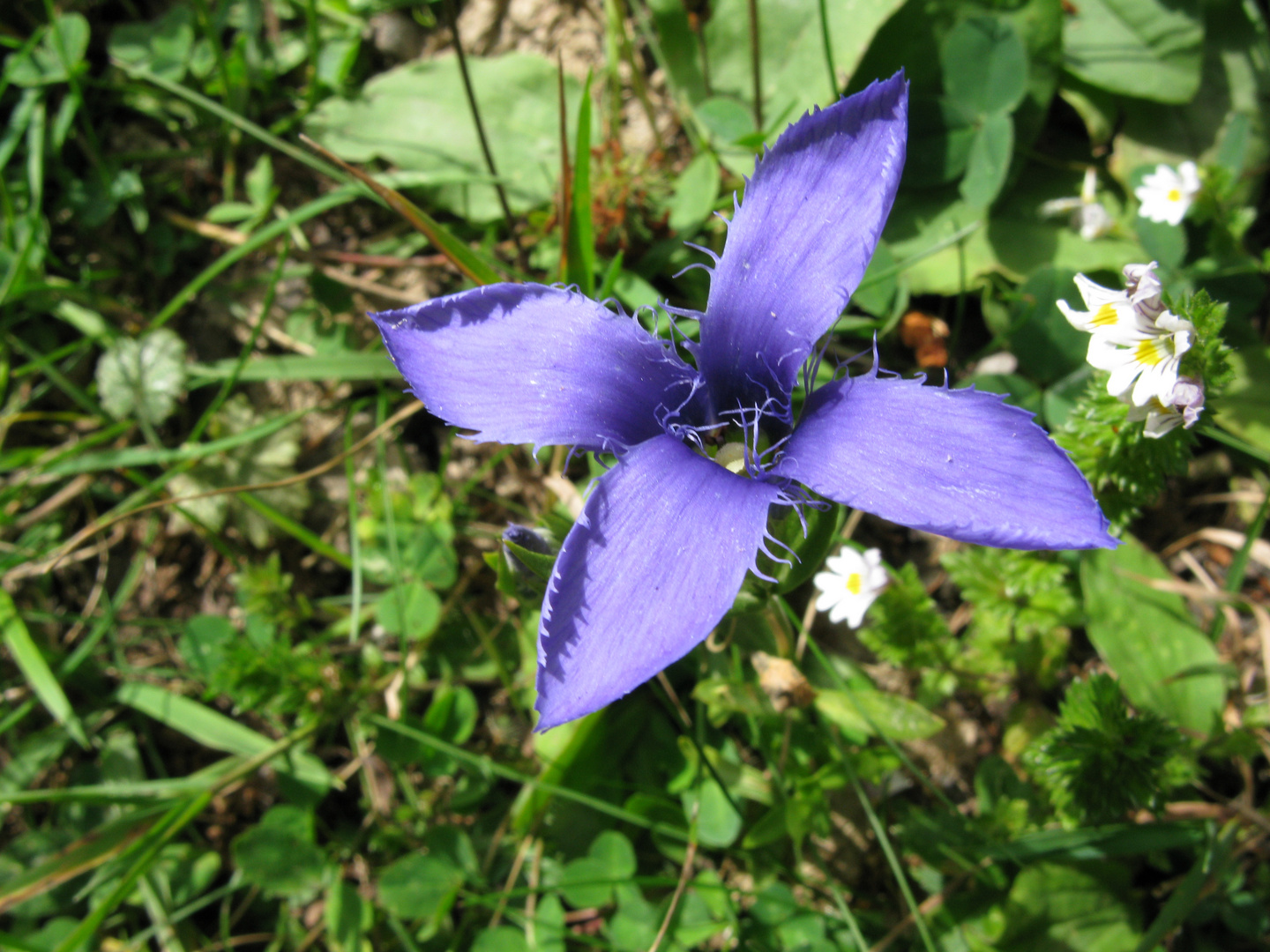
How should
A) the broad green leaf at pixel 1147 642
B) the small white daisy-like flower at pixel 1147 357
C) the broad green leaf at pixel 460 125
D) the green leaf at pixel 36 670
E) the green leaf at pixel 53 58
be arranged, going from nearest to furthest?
the small white daisy-like flower at pixel 1147 357
the broad green leaf at pixel 1147 642
the green leaf at pixel 36 670
the broad green leaf at pixel 460 125
the green leaf at pixel 53 58

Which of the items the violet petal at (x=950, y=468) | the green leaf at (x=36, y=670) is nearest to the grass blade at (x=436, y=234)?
the violet petal at (x=950, y=468)

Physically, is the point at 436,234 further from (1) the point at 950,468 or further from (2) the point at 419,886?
(2) the point at 419,886

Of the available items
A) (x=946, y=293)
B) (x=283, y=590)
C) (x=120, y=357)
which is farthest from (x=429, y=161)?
(x=946, y=293)

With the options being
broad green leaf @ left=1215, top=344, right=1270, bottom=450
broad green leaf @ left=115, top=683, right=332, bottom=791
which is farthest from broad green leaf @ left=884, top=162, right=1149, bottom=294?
broad green leaf @ left=115, top=683, right=332, bottom=791

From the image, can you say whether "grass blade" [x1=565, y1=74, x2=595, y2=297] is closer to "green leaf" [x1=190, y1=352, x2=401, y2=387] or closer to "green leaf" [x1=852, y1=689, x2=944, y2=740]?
"green leaf" [x1=190, y1=352, x2=401, y2=387]

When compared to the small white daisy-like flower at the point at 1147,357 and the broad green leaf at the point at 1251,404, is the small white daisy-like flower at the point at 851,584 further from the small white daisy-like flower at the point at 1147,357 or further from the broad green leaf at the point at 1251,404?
the broad green leaf at the point at 1251,404

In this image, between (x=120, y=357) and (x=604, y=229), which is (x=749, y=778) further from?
(x=120, y=357)
